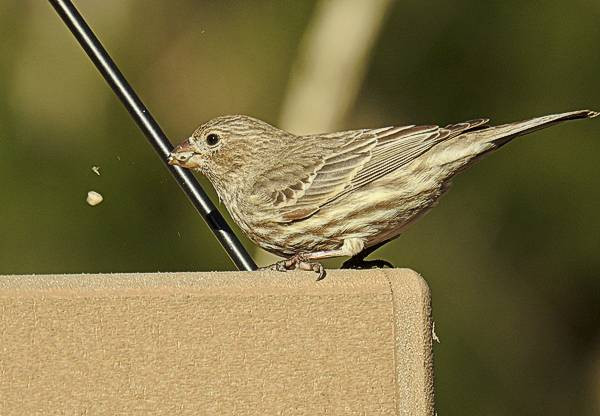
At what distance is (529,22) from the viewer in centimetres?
788

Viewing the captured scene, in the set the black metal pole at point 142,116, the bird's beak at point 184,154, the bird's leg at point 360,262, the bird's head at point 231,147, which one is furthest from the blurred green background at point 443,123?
the black metal pole at point 142,116

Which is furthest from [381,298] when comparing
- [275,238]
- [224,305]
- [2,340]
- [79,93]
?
[79,93]

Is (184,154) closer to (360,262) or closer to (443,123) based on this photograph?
(360,262)

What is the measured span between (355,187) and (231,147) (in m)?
0.64

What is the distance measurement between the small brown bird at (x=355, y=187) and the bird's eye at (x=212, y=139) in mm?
78

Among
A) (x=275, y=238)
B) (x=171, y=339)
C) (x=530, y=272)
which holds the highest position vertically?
(x=171, y=339)

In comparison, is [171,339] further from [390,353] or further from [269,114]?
[269,114]

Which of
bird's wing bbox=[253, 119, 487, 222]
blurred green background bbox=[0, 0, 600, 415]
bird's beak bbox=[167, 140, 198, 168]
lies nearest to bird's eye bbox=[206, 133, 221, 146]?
bird's beak bbox=[167, 140, 198, 168]

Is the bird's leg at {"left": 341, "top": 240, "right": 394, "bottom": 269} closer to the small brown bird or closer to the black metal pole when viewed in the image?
the small brown bird

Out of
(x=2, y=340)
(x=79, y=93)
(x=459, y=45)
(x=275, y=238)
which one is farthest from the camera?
(x=459, y=45)

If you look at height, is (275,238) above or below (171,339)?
below

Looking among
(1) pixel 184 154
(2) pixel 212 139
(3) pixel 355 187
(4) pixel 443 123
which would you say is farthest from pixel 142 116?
(4) pixel 443 123

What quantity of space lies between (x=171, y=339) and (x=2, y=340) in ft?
1.27

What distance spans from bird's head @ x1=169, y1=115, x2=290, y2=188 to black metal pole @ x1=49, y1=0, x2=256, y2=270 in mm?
1141
